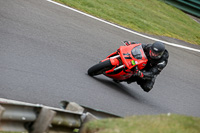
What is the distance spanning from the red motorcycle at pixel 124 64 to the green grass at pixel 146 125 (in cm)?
227

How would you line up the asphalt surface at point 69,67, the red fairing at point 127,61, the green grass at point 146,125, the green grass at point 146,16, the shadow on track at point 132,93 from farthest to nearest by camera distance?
1. the green grass at point 146,16
2. the shadow on track at point 132,93
3. the red fairing at point 127,61
4. the asphalt surface at point 69,67
5. the green grass at point 146,125

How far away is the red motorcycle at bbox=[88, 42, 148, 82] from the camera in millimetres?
7863

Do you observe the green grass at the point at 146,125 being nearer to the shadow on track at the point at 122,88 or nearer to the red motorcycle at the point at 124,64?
the red motorcycle at the point at 124,64

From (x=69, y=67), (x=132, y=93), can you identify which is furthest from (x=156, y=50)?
(x=69, y=67)

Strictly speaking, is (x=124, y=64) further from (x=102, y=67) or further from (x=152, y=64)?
(x=152, y=64)

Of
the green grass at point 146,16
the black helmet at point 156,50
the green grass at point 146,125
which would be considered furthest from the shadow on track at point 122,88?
the green grass at point 146,16

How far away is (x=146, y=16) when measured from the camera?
17.0 metres

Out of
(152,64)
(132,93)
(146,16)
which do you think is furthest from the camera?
(146,16)

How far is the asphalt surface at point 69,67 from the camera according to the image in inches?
269

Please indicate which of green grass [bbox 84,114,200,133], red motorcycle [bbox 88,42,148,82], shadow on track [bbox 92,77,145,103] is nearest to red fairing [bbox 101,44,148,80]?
red motorcycle [bbox 88,42,148,82]

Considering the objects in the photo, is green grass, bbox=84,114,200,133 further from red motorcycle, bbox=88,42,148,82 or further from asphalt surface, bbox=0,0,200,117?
red motorcycle, bbox=88,42,148,82

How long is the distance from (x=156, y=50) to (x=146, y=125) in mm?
3071

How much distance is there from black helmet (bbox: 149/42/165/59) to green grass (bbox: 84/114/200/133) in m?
2.24

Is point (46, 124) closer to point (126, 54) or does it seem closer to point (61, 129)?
point (61, 129)
